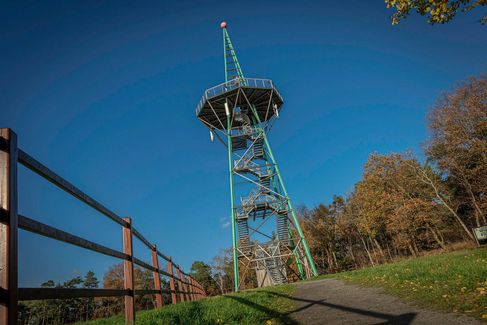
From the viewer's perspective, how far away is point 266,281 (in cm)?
1836

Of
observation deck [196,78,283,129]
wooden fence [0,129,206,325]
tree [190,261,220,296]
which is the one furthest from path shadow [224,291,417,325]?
tree [190,261,220,296]

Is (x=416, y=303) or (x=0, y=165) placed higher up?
(x=0, y=165)

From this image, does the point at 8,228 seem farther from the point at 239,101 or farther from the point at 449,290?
the point at 239,101

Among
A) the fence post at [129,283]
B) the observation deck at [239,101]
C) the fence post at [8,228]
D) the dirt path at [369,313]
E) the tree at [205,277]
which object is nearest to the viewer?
the fence post at [8,228]

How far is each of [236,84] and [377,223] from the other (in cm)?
2142

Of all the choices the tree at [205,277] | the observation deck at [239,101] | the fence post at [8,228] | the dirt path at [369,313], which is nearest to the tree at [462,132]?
the observation deck at [239,101]

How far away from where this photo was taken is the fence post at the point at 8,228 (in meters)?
1.61

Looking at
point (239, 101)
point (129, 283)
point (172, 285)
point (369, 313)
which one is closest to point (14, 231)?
point (129, 283)

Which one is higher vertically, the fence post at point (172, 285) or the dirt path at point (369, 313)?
the fence post at point (172, 285)

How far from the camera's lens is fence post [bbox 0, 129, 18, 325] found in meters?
1.61

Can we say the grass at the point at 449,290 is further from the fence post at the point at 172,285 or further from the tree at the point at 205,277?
the tree at the point at 205,277

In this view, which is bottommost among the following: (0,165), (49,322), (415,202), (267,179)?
(49,322)

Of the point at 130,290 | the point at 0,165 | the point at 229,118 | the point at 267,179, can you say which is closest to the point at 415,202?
the point at 267,179

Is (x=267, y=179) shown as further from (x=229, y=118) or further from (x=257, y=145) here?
(x=229, y=118)
